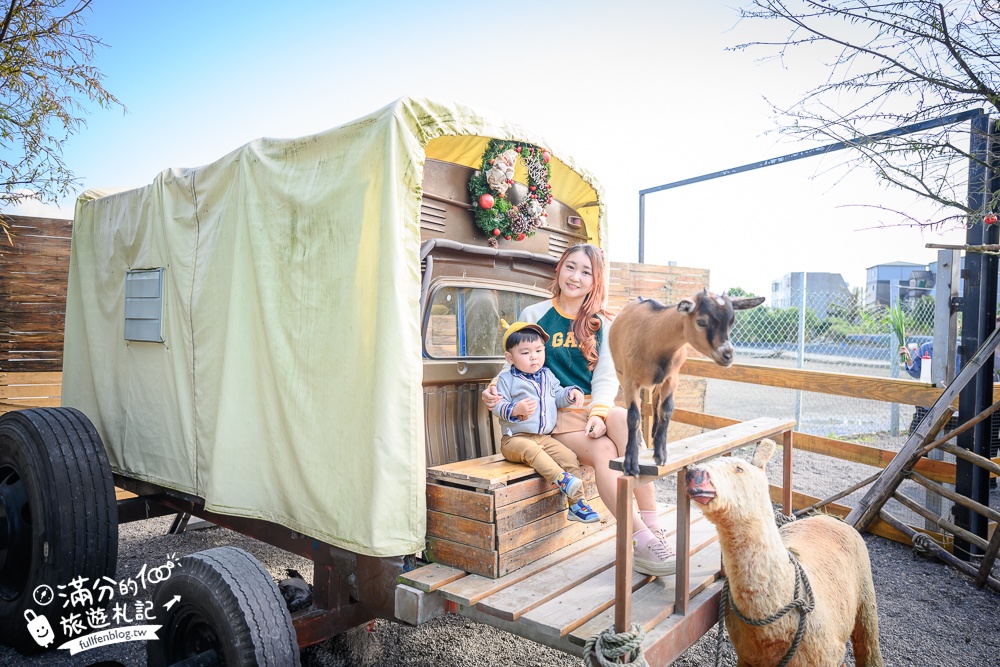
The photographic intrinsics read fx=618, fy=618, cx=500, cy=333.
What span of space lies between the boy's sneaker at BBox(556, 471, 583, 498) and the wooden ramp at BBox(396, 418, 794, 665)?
12.2 inches

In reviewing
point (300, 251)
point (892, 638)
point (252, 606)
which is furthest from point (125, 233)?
point (892, 638)

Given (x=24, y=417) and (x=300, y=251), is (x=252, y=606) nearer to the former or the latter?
(x=300, y=251)

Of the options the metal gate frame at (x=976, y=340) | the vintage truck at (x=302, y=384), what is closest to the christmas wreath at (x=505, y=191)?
the vintage truck at (x=302, y=384)

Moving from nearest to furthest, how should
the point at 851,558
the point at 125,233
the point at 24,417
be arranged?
the point at 851,558 → the point at 24,417 → the point at 125,233

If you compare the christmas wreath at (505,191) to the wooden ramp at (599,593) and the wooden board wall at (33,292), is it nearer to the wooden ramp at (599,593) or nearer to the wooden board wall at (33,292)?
the wooden ramp at (599,593)

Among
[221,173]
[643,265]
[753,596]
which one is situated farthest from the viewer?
[643,265]

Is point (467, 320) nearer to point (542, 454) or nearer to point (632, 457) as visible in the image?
point (542, 454)

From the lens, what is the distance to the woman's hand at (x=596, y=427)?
Result: 280 centimetres

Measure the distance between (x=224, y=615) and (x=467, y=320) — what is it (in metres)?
1.97

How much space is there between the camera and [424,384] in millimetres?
3398

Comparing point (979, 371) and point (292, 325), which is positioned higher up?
point (292, 325)

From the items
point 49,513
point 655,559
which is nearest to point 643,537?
point 655,559

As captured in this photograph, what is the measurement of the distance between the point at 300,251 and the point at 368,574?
149cm

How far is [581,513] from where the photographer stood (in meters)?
2.75
